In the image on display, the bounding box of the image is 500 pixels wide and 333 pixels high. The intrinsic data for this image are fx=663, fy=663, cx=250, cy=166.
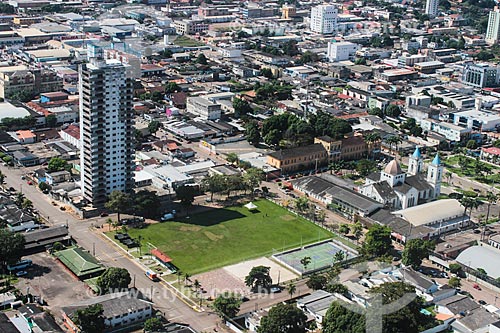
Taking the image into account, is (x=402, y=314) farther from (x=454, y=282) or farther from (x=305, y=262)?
(x=305, y=262)

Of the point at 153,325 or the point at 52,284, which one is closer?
the point at 153,325

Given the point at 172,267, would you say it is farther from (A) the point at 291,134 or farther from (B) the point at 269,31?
(B) the point at 269,31

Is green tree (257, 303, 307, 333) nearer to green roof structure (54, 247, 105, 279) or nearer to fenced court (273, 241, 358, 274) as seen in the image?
fenced court (273, 241, 358, 274)

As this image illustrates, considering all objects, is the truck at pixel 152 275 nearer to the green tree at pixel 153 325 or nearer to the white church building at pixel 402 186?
the green tree at pixel 153 325

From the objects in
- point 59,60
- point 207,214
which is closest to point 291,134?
point 207,214

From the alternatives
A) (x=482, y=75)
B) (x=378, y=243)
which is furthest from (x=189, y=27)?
(x=378, y=243)

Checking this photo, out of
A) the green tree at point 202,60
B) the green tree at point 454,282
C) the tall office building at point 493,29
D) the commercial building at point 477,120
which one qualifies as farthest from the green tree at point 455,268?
the tall office building at point 493,29

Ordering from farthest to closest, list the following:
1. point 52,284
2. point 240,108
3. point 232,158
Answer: point 240,108, point 232,158, point 52,284
